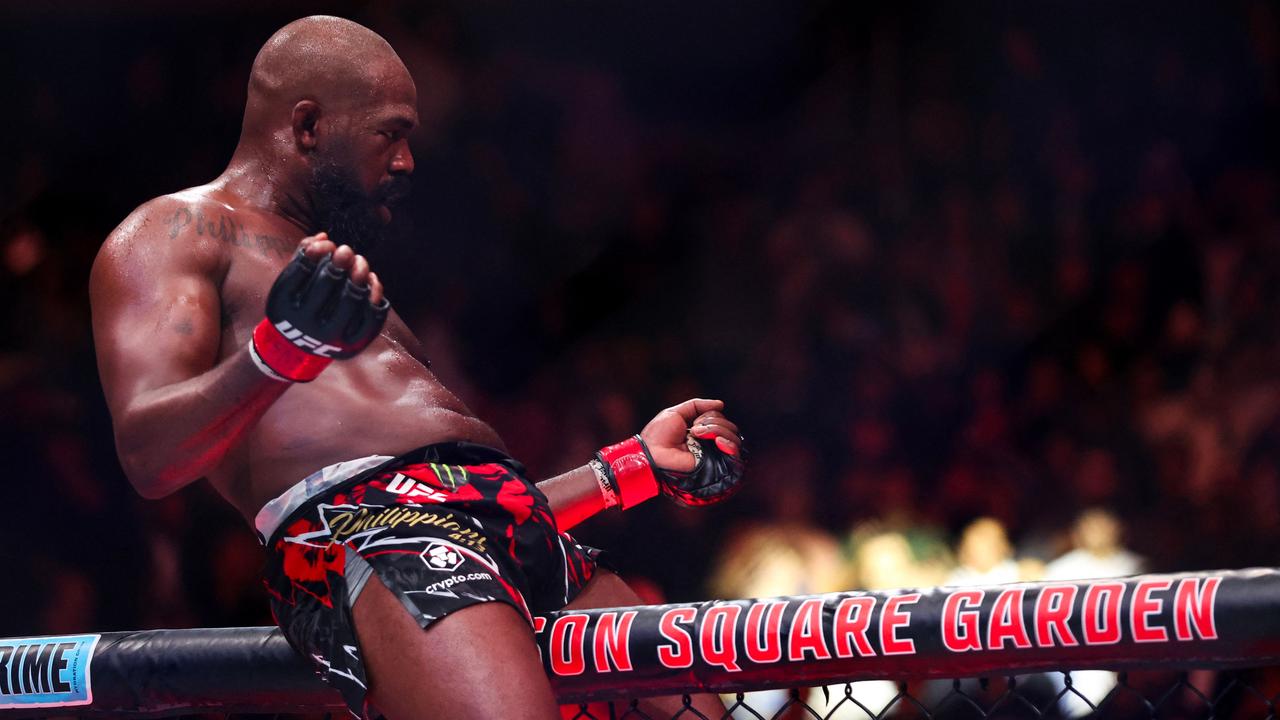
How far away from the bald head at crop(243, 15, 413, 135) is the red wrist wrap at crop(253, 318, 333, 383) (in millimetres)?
435

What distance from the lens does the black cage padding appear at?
1225mm

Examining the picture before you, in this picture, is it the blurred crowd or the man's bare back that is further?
the blurred crowd

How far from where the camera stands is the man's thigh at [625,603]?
5.47ft

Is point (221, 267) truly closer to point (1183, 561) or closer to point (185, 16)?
point (1183, 561)

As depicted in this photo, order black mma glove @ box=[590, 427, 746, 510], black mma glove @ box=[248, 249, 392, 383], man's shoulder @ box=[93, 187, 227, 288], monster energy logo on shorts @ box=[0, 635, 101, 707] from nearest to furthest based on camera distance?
black mma glove @ box=[248, 249, 392, 383]
man's shoulder @ box=[93, 187, 227, 288]
monster energy logo on shorts @ box=[0, 635, 101, 707]
black mma glove @ box=[590, 427, 746, 510]

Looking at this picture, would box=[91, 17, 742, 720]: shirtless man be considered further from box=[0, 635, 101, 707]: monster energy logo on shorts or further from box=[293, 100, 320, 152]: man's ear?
box=[0, 635, 101, 707]: monster energy logo on shorts

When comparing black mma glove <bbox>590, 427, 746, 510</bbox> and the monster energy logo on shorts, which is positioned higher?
black mma glove <bbox>590, 427, 746, 510</bbox>

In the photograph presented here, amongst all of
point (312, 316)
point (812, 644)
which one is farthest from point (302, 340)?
point (812, 644)

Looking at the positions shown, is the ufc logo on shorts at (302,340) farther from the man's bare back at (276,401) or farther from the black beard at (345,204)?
the black beard at (345,204)

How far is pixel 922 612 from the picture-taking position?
1.32 m

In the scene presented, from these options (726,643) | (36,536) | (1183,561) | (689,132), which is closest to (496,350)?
(689,132)

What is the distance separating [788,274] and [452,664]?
338cm

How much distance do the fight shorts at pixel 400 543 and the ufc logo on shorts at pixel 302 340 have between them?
221 mm

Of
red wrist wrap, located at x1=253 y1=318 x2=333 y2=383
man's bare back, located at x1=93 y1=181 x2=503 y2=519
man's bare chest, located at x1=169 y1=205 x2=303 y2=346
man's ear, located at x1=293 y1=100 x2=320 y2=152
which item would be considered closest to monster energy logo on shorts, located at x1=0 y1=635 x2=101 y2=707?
man's bare back, located at x1=93 y1=181 x2=503 y2=519
